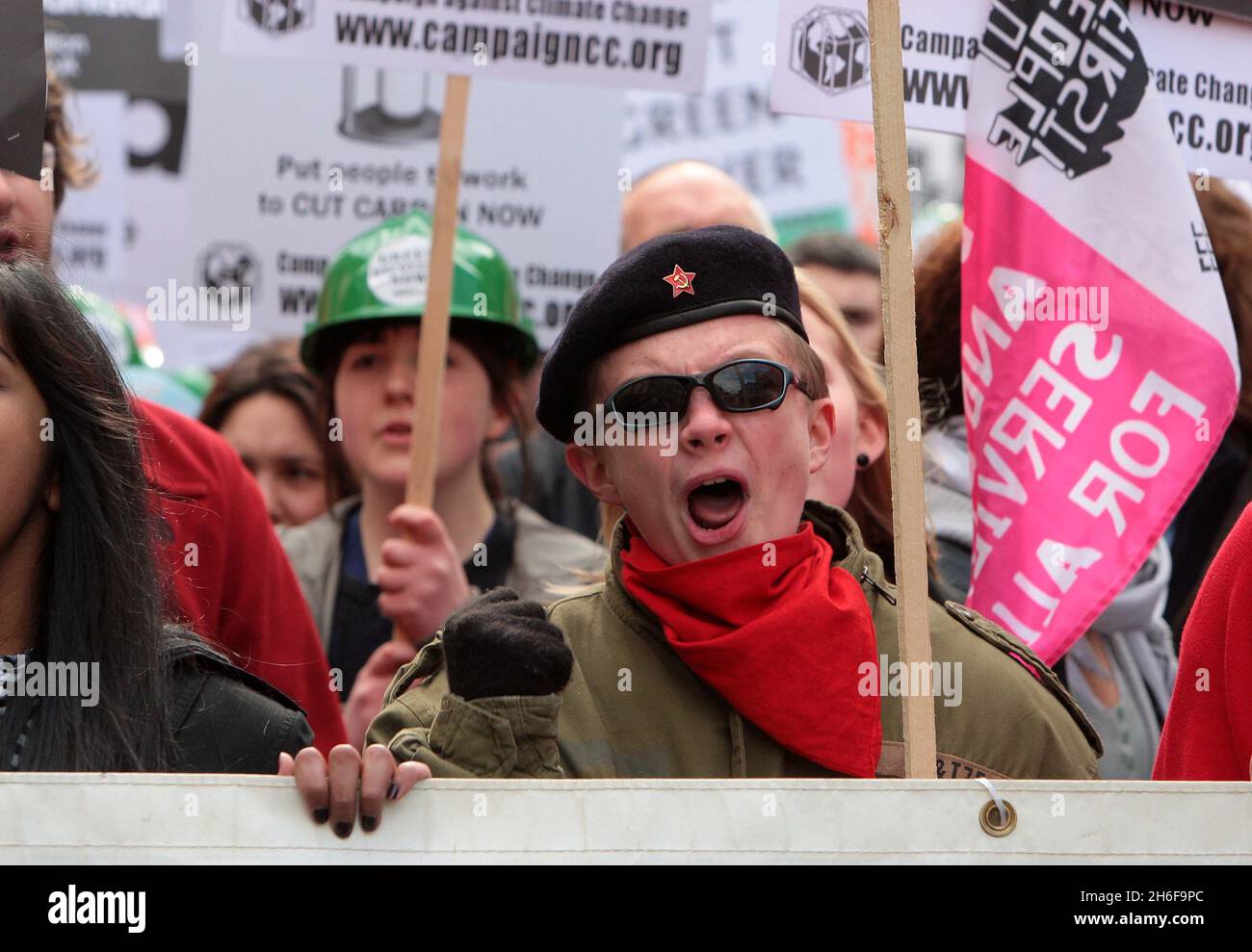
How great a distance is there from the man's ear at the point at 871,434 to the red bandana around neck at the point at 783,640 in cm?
113

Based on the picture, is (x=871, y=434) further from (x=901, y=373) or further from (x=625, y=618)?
(x=901, y=373)

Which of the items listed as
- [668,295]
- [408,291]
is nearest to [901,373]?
Result: [668,295]

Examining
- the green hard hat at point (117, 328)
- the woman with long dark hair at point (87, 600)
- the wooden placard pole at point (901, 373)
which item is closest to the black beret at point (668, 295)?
the wooden placard pole at point (901, 373)

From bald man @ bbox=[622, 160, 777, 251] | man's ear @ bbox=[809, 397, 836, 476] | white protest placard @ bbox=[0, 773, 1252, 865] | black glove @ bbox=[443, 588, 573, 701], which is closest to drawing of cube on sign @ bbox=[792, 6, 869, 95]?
bald man @ bbox=[622, 160, 777, 251]

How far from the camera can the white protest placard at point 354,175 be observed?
547 cm

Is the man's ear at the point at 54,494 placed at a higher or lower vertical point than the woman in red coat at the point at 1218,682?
higher

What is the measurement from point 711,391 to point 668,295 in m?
0.16

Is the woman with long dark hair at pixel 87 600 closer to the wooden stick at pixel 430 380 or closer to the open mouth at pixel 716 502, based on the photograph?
the open mouth at pixel 716 502

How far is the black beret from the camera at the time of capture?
2.49 m

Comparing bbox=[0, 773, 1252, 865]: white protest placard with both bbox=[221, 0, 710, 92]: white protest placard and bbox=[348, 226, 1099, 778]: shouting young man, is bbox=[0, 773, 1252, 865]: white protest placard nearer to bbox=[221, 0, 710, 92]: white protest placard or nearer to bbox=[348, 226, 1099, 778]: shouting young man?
bbox=[348, 226, 1099, 778]: shouting young man

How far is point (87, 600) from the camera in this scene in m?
2.31

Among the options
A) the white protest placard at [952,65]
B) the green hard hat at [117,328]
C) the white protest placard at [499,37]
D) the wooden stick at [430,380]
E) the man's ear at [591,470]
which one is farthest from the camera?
the green hard hat at [117,328]

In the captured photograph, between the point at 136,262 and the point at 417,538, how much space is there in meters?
3.37
